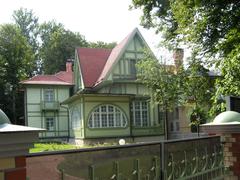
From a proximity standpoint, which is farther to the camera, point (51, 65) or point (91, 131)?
point (51, 65)

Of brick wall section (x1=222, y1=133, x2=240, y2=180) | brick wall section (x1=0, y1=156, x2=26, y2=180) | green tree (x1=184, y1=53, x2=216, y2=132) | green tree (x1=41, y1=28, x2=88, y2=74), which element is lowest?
brick wall section (x1=222, y1=133, x2=240, y2=180)

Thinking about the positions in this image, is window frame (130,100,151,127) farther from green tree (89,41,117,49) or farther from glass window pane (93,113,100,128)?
green tree (89,41,117,49)

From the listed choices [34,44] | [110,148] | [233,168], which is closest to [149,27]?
[233,168]

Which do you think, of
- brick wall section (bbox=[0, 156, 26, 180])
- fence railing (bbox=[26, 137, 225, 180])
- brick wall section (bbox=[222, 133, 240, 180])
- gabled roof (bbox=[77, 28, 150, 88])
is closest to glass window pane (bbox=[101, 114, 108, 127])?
gabled roof (bbox=[77, 28, 150, 88])

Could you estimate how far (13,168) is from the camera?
102 inches

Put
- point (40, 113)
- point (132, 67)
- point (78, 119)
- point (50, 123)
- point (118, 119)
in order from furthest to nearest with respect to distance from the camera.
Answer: point (50, 123) → point (40, 113) → point (132, 67) → point (78, 119) → point (118, 119)

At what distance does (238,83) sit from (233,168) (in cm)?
574

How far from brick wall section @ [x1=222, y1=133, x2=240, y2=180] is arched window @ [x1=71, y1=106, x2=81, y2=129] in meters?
26.2

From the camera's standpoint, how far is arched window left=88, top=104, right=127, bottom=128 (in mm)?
30188

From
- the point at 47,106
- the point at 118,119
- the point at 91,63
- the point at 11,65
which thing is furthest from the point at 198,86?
the point at 11,65

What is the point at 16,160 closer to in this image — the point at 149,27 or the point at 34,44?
the point at 149,27

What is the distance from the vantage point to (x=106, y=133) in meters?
30.2

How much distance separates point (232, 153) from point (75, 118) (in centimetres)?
2843

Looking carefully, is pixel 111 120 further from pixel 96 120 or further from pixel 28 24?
pixel 28 24
